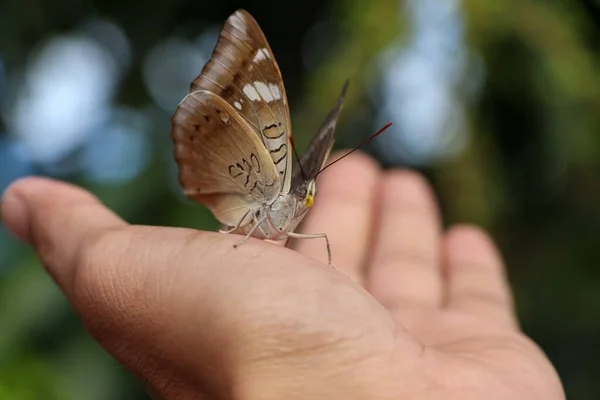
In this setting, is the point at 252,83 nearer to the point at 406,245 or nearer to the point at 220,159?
the point at 220,159

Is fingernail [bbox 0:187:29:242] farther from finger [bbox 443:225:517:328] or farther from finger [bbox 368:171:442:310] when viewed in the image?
finger [bbox 443:225:517:328]

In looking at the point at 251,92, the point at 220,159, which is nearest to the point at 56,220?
the point at 220,159

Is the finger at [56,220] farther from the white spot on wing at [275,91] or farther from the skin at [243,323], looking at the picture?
the white spot on wing at [275,91]

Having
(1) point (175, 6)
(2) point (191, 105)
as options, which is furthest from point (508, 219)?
(1) point (175, 6)

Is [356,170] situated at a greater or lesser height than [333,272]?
lesser

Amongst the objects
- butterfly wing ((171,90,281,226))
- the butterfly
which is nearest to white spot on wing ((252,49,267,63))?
the butterfly

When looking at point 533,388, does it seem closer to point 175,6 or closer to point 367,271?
point 367,271
